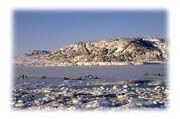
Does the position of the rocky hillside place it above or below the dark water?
above

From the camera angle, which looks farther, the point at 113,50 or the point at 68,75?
the point at 113,50

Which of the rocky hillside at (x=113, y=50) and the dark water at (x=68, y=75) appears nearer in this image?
the dark water at (x=68, y=75)

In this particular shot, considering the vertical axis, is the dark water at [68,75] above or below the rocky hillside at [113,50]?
below

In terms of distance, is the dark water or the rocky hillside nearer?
the dark water

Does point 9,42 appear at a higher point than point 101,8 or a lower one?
lower

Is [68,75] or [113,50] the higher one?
[113,50]
